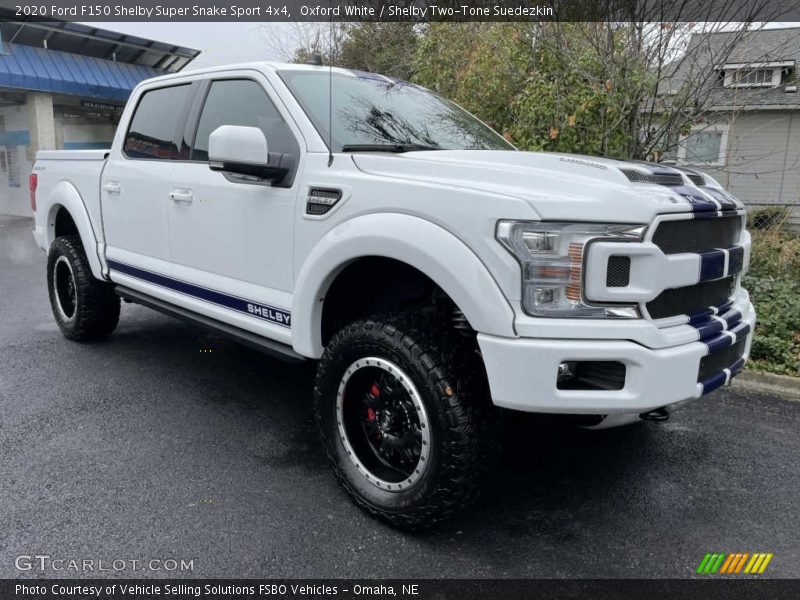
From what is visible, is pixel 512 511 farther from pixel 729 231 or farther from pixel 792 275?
pixel 792 275

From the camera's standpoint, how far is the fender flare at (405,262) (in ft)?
7.87

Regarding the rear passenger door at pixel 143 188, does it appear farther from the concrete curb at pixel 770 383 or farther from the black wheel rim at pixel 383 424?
the concrete curb at pixel 770 383

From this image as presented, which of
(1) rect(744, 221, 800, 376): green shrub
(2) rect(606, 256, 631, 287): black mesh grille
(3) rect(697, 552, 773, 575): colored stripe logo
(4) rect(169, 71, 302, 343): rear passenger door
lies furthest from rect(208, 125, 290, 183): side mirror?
(1) rect(744, 221, 800, 376): green shrub

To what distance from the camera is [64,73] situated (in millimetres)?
17641

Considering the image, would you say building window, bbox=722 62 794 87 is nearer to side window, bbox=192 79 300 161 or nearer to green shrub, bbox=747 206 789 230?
green shrub, bbox=747 206 789 230

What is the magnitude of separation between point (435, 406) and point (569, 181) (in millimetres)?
994

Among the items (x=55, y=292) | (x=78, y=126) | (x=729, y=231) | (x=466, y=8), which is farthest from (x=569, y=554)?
(x=78, y=126)

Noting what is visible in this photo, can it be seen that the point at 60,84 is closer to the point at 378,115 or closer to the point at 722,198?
the point at 378,115

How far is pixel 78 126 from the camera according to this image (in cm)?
1914

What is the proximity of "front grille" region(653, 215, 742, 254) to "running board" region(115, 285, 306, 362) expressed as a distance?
1764 millimetres

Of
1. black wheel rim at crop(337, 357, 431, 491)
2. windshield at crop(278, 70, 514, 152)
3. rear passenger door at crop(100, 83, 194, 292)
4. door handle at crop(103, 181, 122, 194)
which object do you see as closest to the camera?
black wheel rim at crop(337, 357, 431, 491)

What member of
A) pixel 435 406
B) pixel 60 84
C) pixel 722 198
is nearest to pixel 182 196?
pixel 435 406

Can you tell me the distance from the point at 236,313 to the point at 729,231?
2501 mm

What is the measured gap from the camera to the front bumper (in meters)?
2.31
